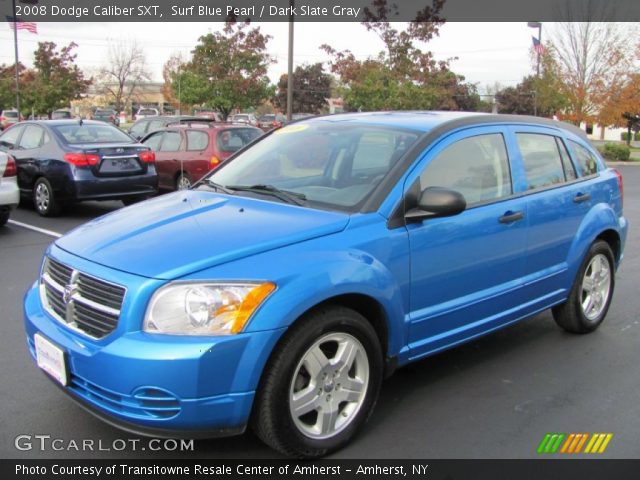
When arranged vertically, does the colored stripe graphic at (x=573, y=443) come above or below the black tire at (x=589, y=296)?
below

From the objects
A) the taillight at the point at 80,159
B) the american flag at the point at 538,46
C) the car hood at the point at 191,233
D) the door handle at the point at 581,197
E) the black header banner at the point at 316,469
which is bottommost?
the black header banner at the point at 316,469

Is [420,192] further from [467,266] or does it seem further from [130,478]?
[130,478]

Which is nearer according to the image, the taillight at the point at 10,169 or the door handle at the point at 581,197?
the door handle at the point at 581,197

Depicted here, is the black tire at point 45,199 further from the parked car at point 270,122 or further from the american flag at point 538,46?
the american flag at point 538,46

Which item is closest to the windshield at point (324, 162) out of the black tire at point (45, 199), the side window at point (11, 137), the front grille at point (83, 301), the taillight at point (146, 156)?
the front grille at point (83, 301)

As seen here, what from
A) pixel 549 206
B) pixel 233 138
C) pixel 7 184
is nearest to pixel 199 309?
pixel 549 206

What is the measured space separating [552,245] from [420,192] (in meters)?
1.42

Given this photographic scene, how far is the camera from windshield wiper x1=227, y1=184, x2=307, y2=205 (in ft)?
12.1

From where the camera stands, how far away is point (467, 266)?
3.76m

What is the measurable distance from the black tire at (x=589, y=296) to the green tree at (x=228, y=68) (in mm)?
19935

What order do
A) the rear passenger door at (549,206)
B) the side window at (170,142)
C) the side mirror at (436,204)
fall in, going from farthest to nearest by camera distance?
the side window at (170,142) → the rear passenger door at (549,206) → the side mirror at (436,204)

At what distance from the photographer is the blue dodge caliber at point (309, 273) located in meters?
2.74

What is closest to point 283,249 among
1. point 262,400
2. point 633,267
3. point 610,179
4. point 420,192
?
point 262,400

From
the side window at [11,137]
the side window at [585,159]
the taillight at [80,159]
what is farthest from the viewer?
the side window at [11,137]
